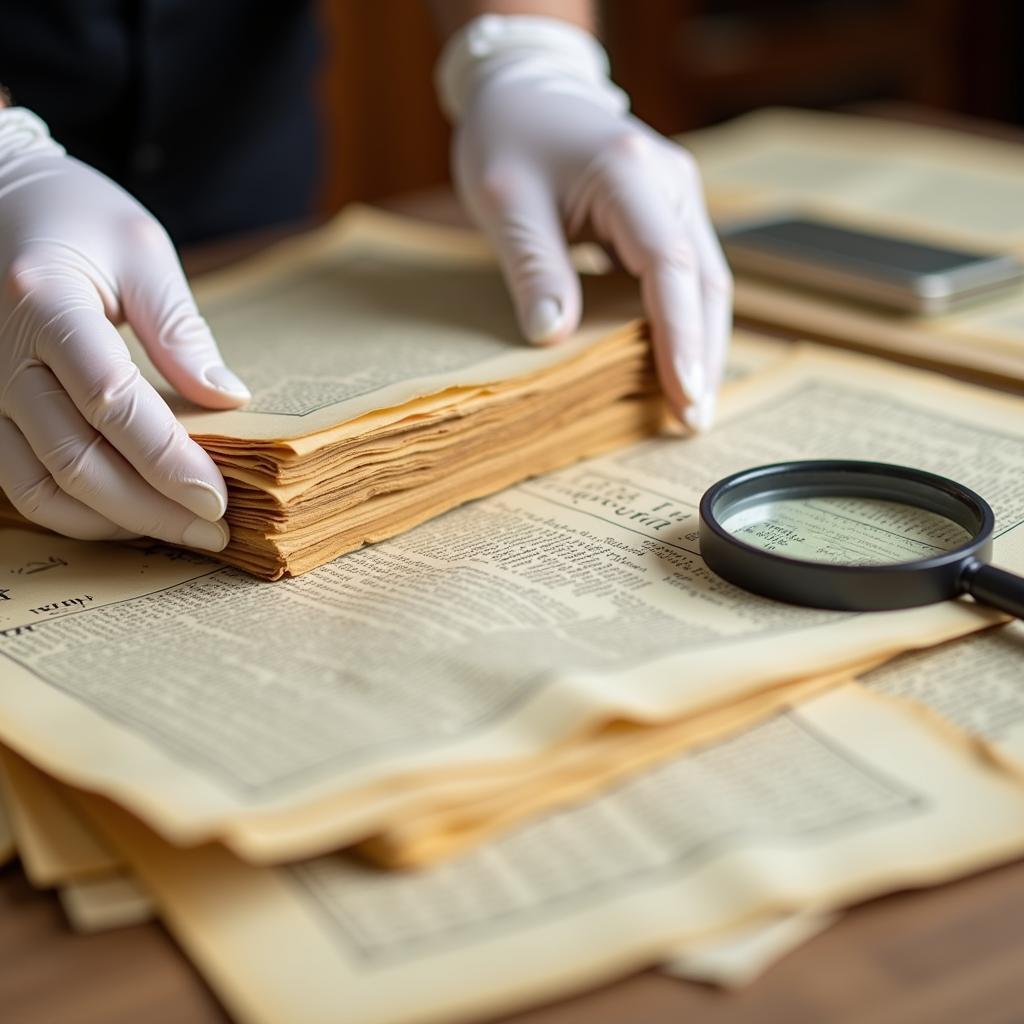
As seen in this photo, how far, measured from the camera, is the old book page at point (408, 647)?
1.87 feet

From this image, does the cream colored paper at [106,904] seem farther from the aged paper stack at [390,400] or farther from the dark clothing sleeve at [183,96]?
the dark clothing sleeve at [183,96]

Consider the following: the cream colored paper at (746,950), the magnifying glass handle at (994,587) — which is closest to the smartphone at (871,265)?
the magnifying glass handle at (994,587)

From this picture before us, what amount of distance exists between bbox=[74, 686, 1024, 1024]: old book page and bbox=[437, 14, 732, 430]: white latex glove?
435mm

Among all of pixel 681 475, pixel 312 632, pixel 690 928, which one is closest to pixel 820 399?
pixel 681 475

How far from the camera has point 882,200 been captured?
148cm

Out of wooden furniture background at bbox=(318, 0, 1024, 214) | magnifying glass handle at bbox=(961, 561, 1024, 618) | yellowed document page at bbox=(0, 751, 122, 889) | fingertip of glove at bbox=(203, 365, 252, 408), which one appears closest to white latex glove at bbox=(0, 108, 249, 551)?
fingertip of glove at bbox=(203, 365, 252, 408)

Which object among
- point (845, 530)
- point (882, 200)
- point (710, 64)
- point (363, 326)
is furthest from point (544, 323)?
point (710, 64)

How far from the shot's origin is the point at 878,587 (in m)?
0.69

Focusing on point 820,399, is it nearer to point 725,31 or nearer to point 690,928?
point 690,928

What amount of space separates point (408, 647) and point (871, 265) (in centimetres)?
73

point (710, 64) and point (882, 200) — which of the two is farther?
point (710, 64)

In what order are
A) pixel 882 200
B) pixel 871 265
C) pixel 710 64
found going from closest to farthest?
1. pixel 871 265
2. pixel 882 200
3. pixel 710 64

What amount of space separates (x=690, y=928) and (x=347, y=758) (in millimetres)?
163

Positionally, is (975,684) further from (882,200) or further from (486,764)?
(882,200)
